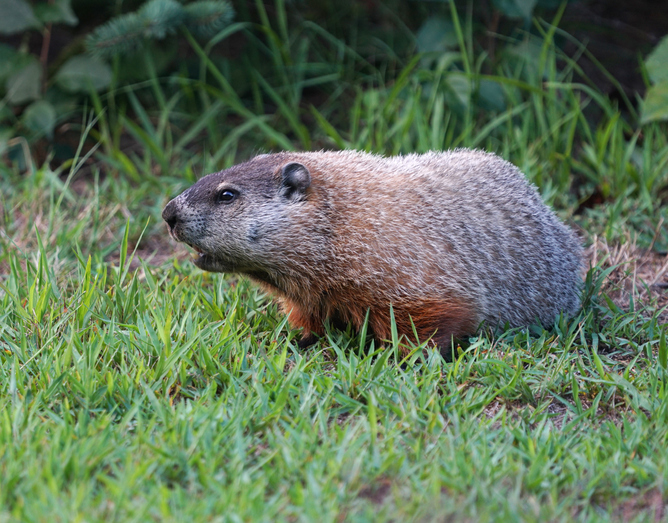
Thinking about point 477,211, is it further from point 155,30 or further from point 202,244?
point 155,30

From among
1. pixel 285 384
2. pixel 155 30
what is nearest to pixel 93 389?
pixel 285 384

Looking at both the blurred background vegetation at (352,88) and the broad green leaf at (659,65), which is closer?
the broad green leaf at (659,65)

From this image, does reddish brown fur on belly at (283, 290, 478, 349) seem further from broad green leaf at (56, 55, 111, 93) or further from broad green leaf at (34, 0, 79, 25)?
broad green leaf at (34, 0, 79, 25)

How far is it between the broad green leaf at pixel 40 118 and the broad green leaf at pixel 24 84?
10 centimetres

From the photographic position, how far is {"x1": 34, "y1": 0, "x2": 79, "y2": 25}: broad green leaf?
5.50m

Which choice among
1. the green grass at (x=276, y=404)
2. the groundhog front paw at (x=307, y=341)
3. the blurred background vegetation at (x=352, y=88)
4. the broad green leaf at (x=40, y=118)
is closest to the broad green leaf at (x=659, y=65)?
the blurred background vegetation at (x=352, y=88)

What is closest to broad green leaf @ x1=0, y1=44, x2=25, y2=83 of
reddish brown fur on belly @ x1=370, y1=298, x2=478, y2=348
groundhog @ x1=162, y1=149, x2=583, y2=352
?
groundhog @ x1=162, y1=149, x2=583, y2=352

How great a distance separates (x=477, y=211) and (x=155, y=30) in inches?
116

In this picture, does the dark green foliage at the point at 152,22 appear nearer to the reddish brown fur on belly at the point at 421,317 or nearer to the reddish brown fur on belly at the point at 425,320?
the reddish brown fur on belly at the point at 421,317

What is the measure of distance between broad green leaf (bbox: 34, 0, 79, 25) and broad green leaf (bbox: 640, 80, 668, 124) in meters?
4.26

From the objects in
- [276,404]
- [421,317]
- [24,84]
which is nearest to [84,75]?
[24,84]

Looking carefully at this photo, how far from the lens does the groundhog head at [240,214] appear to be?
3.47m

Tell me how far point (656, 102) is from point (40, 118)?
462 cm

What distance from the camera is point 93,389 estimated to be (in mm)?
2805
